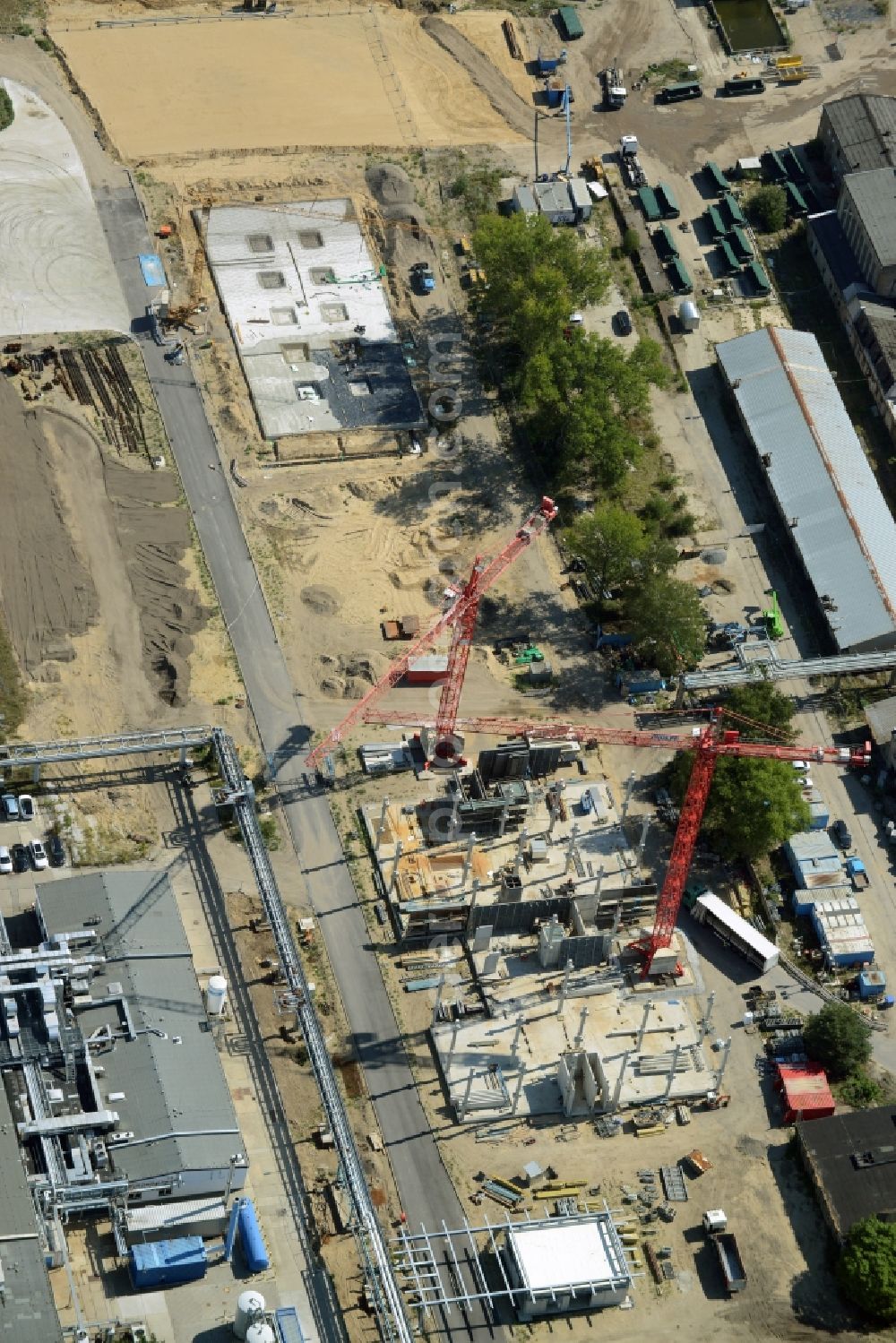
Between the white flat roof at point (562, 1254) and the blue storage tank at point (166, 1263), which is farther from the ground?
the blue storage tank at point (166, 1263)

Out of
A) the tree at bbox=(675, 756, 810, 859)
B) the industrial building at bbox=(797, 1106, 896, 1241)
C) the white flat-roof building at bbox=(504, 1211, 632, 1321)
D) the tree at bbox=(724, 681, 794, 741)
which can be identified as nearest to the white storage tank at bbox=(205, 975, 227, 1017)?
the white flat-roof building at bbox=(504, 1211, 632, 1321)

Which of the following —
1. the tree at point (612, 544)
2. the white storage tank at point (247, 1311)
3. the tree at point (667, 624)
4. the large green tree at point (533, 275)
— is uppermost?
the large green tree at point (533, 275)

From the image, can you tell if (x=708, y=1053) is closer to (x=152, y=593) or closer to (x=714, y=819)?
(x=714, y=819)

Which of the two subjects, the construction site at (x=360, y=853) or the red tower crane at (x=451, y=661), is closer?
the construction site at (x=360, y=853)

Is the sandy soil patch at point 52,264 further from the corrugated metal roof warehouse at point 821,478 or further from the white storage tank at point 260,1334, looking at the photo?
the white storage tank at point 260,1334

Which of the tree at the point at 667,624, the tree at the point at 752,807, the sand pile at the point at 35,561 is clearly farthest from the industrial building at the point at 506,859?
the sand pile at the point at 35,561

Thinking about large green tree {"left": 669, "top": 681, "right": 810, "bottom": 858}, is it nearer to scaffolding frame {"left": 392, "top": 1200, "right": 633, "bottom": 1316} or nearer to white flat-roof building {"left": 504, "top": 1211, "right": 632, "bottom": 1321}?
scaffolding frame {"left": 392, "top": 1200, "right": 633, "bottom": 1316}

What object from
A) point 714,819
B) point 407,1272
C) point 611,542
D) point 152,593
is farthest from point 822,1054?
point 152,593

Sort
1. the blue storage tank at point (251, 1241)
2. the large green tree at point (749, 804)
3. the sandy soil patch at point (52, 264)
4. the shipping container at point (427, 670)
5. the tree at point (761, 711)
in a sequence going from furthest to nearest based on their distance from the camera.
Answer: the sandy soil patch at point (52, 264) < the shipping container at point (427, 670) < the tree at point (761, 711) < the large green tree at point (749, 804) < the blue storage tank at point (251, 1241)
